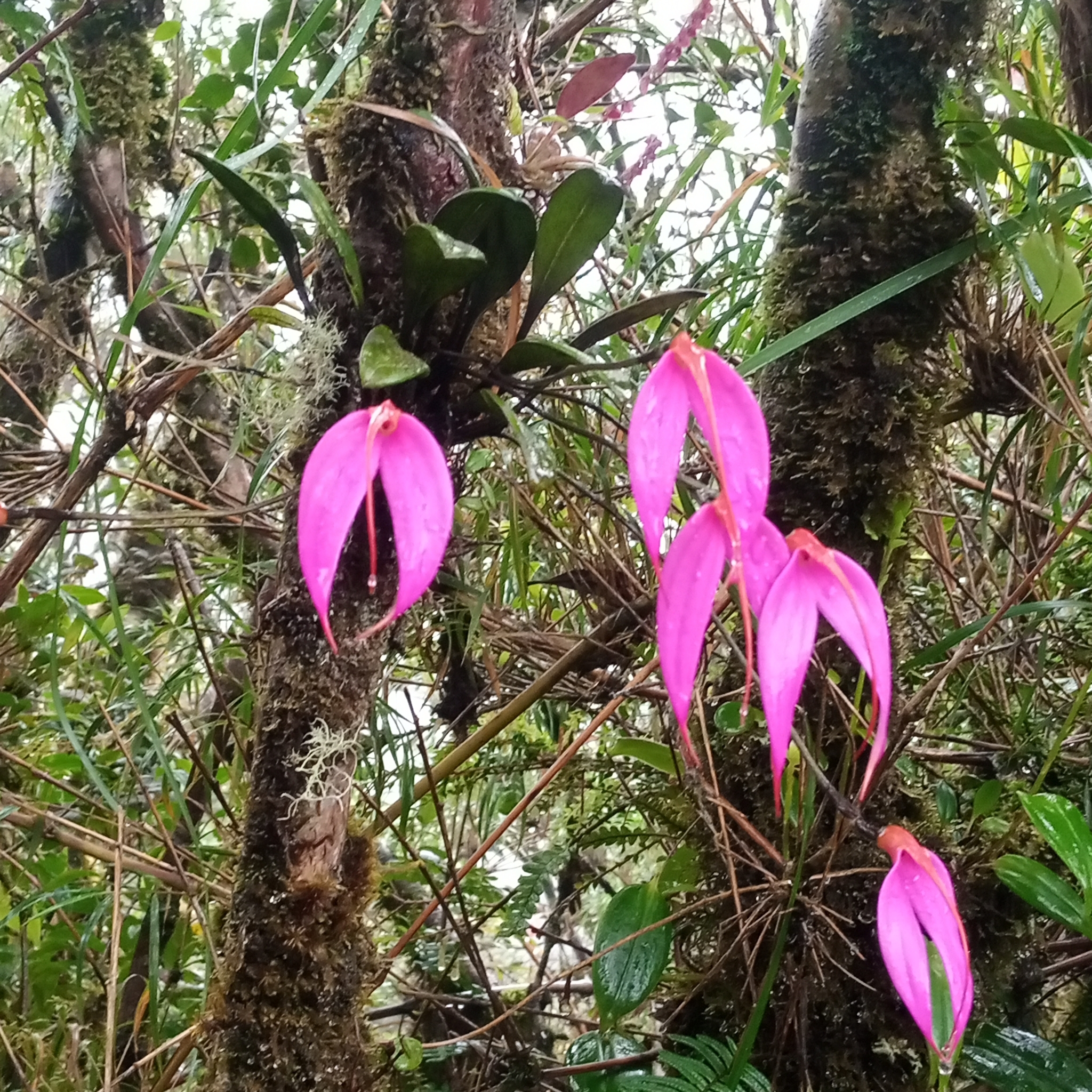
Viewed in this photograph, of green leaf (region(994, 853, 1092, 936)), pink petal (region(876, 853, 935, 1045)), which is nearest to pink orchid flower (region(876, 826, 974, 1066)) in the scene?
pink petal (region(876, 853, 935, 1045))

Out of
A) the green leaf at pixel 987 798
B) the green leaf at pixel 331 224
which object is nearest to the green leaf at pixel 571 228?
the green leaf at pixel 331 224

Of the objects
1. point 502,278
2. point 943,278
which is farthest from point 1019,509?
point 502,278

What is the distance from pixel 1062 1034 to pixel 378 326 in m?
1.01

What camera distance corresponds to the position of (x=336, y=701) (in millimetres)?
564

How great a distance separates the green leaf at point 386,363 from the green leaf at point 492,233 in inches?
2.8

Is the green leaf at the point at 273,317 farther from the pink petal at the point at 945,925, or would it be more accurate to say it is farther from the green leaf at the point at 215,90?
the pink petal at the point at 945,925

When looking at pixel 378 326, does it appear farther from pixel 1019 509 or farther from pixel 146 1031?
pixel 146 1031

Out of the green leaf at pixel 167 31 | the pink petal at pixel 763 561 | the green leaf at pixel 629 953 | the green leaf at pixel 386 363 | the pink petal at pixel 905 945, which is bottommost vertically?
the green leaf at pixel 629 953

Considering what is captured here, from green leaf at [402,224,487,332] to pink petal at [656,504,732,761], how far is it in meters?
0.24

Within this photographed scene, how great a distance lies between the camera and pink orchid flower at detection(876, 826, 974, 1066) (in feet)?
1.27

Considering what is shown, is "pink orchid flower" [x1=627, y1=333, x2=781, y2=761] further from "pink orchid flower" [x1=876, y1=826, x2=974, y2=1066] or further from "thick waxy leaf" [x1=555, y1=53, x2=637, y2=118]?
"thick waxy leaf" [x1=555, y1=53, x2=637, y2=118]

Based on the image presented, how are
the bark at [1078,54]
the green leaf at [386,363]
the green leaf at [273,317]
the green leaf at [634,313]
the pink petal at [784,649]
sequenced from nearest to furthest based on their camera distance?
the pink petal at [784,649], the green leaf at [386,363], the green leaf at [634,313], the green leaf at [273,317], the bark at [1078,54]

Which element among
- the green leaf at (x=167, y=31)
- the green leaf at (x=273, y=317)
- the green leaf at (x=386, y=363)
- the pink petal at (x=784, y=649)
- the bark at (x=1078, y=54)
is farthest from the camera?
the green leaf at (x=167, y=31)

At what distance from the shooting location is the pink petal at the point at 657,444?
315 mm
